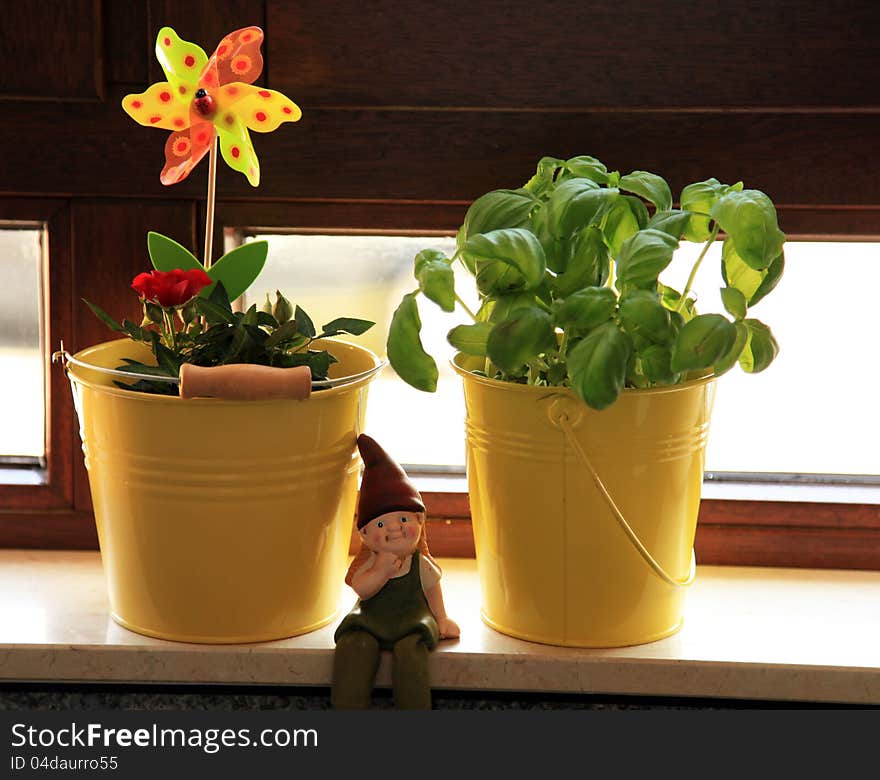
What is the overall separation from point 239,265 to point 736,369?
0.65 meters

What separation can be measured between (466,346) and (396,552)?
216mm

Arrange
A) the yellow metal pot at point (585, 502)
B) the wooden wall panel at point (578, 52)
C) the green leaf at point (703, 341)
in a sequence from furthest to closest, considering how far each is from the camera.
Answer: the wooden wall panel at point (578, 52), the yellow metal pot at point (585, 502), the green leaf at point (703, 341)

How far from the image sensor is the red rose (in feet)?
3.45

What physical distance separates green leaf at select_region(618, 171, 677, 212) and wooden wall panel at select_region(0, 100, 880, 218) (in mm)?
194

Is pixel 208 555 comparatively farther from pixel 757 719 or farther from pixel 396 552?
pixel 757 719

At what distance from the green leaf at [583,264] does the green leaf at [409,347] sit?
0.13 meters

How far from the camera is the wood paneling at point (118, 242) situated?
1288 mm

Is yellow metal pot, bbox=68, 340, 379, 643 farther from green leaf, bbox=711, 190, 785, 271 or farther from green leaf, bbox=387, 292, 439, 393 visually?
green leaf, bbox=711, 190, 785, 271

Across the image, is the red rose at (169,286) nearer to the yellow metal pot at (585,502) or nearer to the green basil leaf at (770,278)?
the yellow metal pot at (585,502)


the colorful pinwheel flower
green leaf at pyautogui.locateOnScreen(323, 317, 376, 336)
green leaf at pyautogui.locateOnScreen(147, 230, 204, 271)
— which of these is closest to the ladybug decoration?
the colorful pinwheel flower

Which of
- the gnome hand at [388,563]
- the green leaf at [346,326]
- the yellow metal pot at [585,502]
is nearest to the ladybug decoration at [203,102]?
the green leaf at [346,326]

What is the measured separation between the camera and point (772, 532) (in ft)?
4.46

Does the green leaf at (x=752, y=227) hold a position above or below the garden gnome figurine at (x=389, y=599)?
above

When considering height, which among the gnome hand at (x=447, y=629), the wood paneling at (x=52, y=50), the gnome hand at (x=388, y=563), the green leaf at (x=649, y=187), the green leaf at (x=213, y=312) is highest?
the wood paneling at (x=52, y=50)
